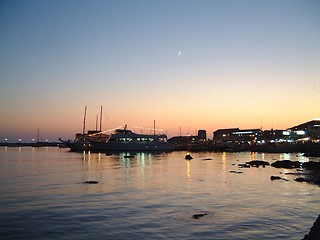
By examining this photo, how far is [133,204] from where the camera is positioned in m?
20.7

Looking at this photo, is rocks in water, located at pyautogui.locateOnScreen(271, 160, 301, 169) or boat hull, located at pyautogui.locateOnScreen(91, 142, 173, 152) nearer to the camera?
rocks in water, located at pyautogui.locateOnScreen(271, 160, 301, 169)

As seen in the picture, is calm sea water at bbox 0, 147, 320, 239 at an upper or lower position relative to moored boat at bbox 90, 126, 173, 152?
lower

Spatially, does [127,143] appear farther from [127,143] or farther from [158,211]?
[158,211]

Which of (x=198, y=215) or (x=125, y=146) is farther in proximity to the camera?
(x=125, y=146)

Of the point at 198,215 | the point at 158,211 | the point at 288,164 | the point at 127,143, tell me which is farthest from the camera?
the point at 127,143

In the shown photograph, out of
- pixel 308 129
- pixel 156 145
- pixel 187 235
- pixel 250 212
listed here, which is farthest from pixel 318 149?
pixel 187 235

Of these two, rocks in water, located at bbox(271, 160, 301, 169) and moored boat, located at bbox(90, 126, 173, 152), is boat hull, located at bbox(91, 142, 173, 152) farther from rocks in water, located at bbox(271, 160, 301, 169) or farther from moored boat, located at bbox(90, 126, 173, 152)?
rocks in water, located at bbox(271, 160, 301, 169)

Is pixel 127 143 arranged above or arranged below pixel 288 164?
above

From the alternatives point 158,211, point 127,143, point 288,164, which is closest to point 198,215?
point 158,211

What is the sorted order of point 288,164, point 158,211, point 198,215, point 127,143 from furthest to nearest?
1. point 127,143
2. point 288,164
3. point 158,211
4. point 198,215

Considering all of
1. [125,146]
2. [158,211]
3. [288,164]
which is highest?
[125,146]

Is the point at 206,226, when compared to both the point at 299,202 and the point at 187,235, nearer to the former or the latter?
the point at 187,235

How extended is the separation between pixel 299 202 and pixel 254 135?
160238mm

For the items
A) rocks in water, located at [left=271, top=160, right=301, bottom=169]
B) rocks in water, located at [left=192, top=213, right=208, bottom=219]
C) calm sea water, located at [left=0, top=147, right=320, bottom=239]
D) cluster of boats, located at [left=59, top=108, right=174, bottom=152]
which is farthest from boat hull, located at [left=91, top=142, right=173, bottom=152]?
rocks in water, located at [left=192, top=213, right=208, bottom=219]
